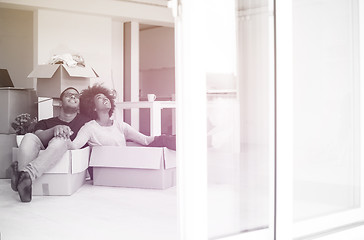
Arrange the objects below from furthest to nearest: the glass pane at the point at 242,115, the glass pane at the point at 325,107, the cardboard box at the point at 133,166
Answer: the cardboard box at the point at 133,166 → the glass pane at the point at 325,107 → the glass pane at the point at 242,115

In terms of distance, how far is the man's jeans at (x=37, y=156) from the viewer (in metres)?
2.83

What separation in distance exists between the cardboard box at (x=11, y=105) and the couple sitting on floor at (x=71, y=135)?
1.65ft

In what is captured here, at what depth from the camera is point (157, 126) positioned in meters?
3.82

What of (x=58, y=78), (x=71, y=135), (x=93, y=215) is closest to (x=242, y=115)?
(x=93, y=215)

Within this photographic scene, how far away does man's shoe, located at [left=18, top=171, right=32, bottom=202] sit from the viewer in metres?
2.72

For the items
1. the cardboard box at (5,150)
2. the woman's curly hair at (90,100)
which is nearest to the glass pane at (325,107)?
the woman's curly hair at (90,100)

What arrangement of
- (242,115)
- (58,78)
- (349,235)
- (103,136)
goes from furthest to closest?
(58,78) < (103,136) < (349,235) < (242,115)

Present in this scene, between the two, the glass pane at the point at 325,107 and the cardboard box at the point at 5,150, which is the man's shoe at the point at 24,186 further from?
the glass pane at the point at 325,107

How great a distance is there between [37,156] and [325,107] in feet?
6.52

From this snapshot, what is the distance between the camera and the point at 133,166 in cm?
318

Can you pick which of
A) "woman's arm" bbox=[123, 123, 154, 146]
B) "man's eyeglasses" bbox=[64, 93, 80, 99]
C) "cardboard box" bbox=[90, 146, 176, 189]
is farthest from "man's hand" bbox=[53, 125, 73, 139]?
"woman's arm" bbox=[123, 123, 154, 146]

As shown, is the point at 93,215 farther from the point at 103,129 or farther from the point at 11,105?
the point at 11,105

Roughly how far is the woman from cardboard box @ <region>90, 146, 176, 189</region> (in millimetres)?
120

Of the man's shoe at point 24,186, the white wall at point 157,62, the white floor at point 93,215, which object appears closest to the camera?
the white floor at point 93,215
